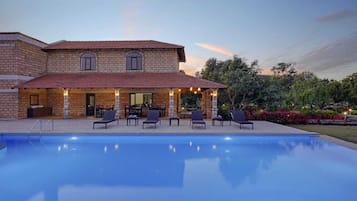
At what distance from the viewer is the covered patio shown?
56.9ft

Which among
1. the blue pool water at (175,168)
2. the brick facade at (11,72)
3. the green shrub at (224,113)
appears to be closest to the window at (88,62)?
the brick facade at (11,72)

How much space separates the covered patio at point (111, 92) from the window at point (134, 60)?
0.71m

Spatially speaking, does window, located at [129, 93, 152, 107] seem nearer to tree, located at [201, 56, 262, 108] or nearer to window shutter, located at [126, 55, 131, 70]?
window shutter, located at [126, 55, 131, 70]

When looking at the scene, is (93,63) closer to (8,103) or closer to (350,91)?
(8,103)

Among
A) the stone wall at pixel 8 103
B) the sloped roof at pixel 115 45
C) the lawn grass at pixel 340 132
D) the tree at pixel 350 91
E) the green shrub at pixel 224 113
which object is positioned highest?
the sloped roof at pixel 115 45

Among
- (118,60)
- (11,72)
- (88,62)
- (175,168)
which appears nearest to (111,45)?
(118,60)

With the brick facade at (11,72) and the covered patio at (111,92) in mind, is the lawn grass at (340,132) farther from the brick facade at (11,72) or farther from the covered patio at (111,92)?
the brick facade at (11,72)

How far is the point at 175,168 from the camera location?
25.2ft

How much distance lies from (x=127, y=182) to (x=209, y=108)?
571 inches

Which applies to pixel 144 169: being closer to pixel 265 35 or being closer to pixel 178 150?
pixel 178 150

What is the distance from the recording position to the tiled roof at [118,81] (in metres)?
17.2

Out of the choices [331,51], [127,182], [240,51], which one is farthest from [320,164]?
[331,51]

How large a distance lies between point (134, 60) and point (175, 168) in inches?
587

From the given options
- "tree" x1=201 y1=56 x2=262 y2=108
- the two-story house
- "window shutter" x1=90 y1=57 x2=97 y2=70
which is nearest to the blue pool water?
the two-story house
